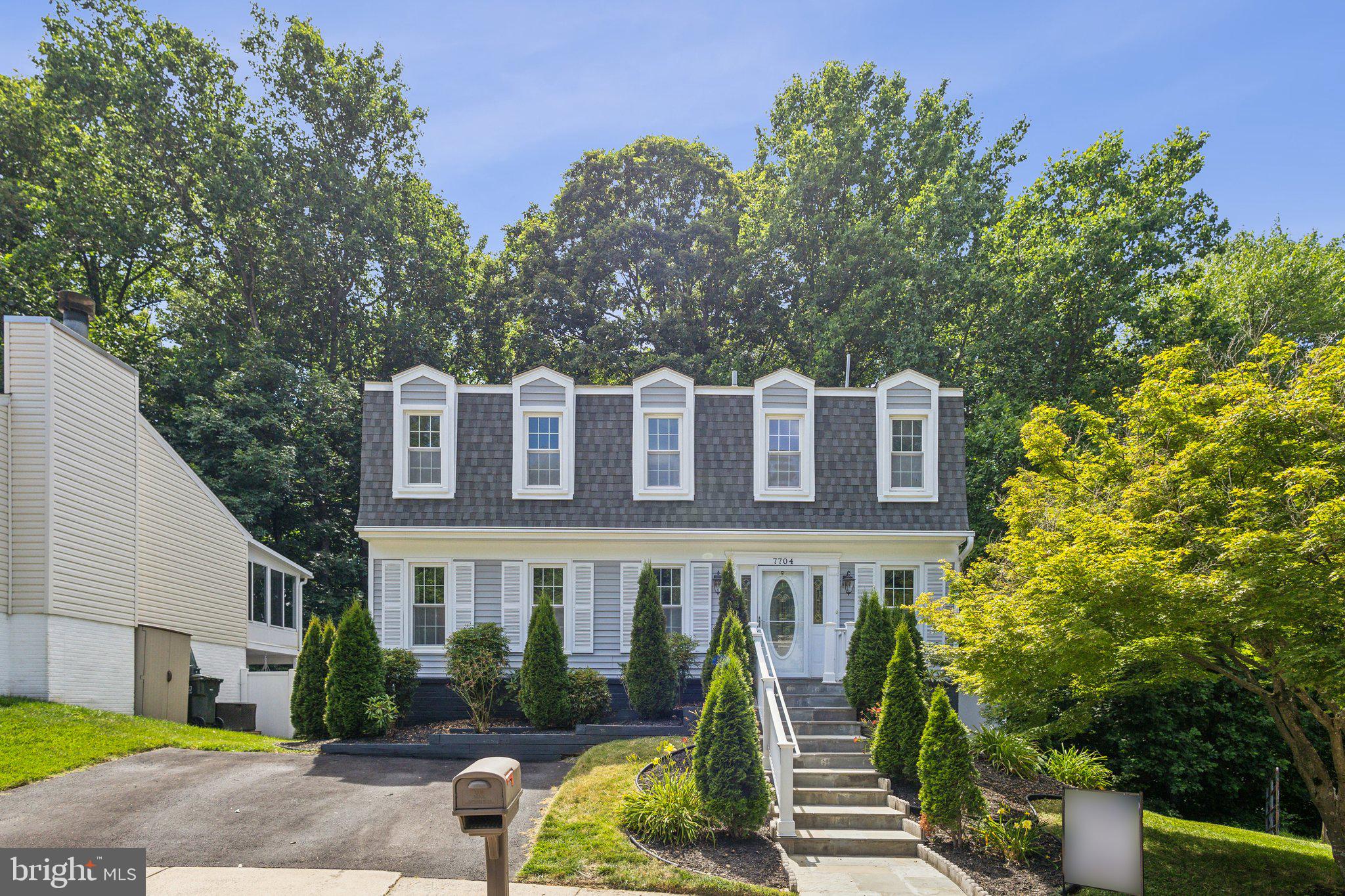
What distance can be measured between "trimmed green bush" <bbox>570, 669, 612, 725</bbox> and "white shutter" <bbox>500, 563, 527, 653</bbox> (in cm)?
207

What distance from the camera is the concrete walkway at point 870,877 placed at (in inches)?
300

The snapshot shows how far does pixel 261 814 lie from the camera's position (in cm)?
885

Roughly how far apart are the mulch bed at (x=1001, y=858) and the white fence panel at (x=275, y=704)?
568 inches

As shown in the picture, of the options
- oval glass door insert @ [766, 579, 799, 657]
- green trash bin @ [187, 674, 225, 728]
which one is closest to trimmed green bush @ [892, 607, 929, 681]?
oval glass door insert @ [766, 579, 799, 657]

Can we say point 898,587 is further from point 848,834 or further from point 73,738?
point 73,738

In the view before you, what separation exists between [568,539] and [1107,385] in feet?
47.3

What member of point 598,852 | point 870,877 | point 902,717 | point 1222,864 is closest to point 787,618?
point 902,717

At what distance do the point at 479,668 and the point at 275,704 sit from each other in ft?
26.7

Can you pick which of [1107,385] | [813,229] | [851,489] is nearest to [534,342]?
[813,229]

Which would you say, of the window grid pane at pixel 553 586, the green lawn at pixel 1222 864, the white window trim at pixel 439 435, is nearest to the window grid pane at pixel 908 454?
the window grid pane at pixel 553 586

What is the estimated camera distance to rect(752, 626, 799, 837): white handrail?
8.77m

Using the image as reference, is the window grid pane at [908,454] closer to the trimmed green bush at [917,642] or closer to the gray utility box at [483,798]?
the trimmed green bush at [917,642]

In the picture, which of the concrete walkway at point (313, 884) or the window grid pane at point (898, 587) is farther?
the window grid pane at point (898, 587)

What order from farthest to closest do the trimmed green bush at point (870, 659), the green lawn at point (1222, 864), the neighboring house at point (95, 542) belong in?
the trimmed green bush at point (870, 659) → the neighboring house at point (95, 542) → the green lawn at point (1222, 864)
